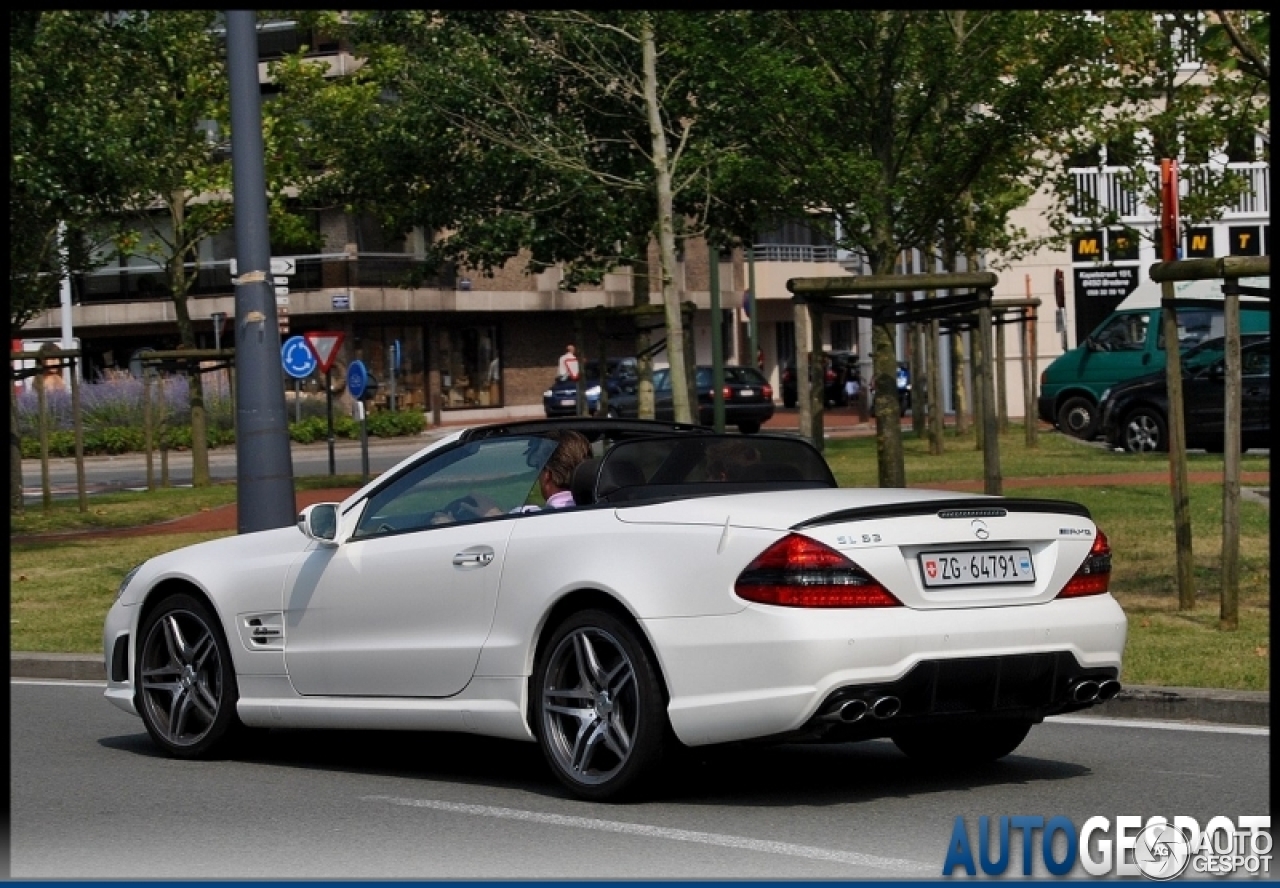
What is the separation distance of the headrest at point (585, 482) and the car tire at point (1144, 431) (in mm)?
22828

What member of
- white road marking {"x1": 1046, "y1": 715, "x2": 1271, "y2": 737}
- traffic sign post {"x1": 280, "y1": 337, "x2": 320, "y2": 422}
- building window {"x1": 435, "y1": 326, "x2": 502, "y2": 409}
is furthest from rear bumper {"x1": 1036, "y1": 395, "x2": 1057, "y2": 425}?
building window {"x1": 435, "y1": 326, "x2": 502, "y2": 409}

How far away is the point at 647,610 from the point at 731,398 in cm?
4471

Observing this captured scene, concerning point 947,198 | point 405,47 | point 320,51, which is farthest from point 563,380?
point 947,198

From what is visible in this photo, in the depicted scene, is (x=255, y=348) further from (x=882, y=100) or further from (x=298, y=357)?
(x=298, y=357)

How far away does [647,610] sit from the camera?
7.22 m

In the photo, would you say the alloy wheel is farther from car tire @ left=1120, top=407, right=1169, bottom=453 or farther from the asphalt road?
car tire @ left=1120, top=407, right=1169, bottom=453

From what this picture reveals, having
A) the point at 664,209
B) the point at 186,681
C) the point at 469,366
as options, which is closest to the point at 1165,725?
the point at 186,681

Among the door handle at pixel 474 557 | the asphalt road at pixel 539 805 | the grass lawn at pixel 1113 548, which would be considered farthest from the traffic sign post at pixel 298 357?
the door handle at pixel 474 557

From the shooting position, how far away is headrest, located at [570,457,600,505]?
8.03 m

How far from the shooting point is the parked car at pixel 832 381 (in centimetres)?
6862

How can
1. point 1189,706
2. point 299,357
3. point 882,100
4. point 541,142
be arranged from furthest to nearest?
point 299,357 → point 541,142 → point 882,100 → point 1189,706

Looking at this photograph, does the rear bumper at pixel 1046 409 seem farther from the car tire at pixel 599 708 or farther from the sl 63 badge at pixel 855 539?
the sl 63 badge at pixel 855 539

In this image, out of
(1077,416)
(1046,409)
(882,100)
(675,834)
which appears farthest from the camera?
(1046,409)

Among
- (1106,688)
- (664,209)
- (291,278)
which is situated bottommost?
(1106,688)
